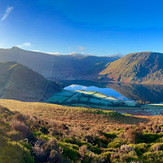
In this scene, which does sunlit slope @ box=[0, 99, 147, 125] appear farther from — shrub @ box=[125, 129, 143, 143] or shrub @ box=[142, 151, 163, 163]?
shrub @ box=[142, 151, 163, 163]

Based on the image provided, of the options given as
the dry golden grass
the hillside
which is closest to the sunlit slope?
the dry golden grass

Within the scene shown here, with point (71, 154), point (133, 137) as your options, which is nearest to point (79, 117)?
point (133, 137)

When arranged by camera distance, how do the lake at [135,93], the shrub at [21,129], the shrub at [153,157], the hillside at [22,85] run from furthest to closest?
the lake at [135,93] → the hillside at [22,85] → the shrub at [21,129] → the shrub at [153,157]

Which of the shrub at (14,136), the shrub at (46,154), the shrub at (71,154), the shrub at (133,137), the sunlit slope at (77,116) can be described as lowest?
the sunlit slope at (77,116)

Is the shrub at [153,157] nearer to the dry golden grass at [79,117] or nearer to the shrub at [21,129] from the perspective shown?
the shrub at [21,129]

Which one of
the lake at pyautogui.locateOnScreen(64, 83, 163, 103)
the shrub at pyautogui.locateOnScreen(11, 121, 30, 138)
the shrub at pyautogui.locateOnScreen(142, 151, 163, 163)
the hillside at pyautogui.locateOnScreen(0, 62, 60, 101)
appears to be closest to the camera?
the shrub at pyautogui.locateOnScreen(142, 151, 163, 163)

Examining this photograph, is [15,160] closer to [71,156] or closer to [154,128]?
[71,156]

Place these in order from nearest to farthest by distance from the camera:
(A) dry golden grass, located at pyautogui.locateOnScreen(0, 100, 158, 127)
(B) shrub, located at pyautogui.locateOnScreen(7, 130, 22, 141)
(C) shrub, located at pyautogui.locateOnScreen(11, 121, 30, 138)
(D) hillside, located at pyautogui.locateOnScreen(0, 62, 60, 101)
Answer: (B) shrub, located at pyautogui.locateOnScreen(7, 130, 22, 141) < (C) shrub, located at pyautogui.locateOnScreen(11, 121, 30, 138) < (A) dry golden grass, located at pyautogui.locateOnScreen(0, 100, 158, 127) < (D) hillside, located at pyautogui.locateOnScreen(0, 62, 60, 101)

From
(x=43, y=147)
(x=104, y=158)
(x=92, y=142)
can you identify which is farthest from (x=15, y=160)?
(x=92, y=142)

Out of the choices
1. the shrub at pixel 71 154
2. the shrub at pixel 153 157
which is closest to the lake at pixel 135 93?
the shrub at pixel 153 157
